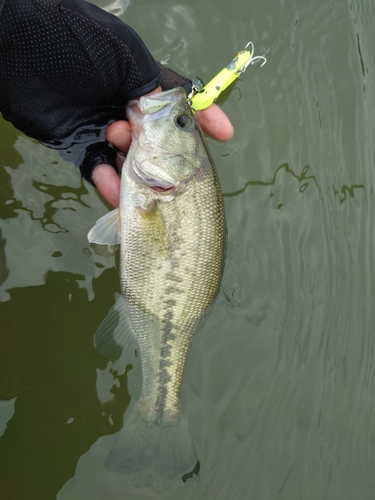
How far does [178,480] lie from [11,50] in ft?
8.71

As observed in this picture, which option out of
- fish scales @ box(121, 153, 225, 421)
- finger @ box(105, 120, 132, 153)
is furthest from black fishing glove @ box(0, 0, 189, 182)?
fish scales @ box(121, 153, 225, 421)

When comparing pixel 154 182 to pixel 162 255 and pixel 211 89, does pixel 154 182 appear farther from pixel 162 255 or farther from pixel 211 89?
pixel 211 89

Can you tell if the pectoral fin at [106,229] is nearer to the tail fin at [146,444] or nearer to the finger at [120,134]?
the finger at [120,134]

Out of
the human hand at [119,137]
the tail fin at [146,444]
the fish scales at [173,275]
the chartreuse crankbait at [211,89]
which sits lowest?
the tail fin at [146,444]

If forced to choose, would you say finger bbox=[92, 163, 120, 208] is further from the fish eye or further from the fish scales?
the fish eye

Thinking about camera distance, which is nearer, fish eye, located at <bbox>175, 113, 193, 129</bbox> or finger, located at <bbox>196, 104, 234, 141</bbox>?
fish eye, located at <bbox>175, 113, 193, 129</bbox>

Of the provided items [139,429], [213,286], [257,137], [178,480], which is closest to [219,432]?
[178,480]

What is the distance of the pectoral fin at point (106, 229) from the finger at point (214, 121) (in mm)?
837

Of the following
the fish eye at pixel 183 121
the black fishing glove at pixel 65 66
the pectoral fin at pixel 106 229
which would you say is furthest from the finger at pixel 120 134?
the pectoral fin at pixel 106 229

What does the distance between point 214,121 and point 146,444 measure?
6.25 feet

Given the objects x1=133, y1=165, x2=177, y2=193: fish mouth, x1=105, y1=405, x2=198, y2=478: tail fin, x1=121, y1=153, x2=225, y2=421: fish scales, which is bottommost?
x1=105, y1=405, x2=198, y2=478: tail fin

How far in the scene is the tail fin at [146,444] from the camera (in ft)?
8.25

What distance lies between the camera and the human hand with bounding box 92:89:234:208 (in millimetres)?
2585

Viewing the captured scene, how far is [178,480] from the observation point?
2.93 m
